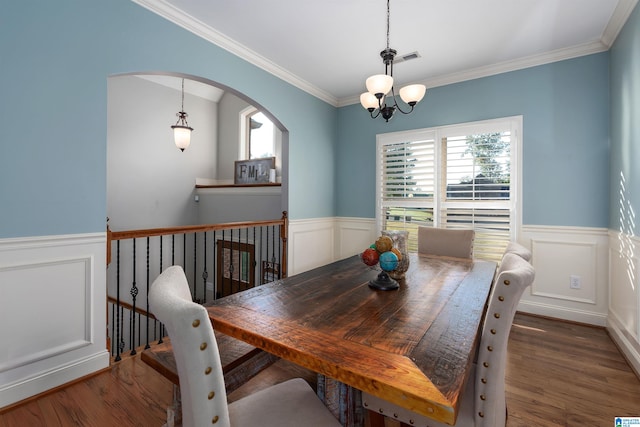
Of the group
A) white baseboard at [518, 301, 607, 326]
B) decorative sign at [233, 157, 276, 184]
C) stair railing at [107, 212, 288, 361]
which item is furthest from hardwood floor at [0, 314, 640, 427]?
decorative sign at [233, 157, 276, 184]

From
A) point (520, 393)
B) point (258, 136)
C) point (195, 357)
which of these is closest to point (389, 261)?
point (195, 357)

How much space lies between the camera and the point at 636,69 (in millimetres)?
2205

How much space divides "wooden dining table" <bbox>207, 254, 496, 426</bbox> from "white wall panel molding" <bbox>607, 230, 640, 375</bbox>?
4.48ft

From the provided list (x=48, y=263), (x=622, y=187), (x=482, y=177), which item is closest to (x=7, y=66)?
(x=48, y=263)

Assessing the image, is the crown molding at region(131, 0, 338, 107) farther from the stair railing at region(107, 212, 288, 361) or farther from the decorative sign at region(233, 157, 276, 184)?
the stair railing at region(107, 212, 288, 361)

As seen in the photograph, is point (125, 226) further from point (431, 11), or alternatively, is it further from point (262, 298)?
point (431, 11)

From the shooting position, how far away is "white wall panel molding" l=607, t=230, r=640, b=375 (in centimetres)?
215

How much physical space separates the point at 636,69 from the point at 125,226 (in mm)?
6368

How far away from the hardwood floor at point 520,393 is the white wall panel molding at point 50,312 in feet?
0.41

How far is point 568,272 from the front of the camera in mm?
3020

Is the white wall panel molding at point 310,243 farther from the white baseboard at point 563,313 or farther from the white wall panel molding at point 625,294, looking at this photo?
the white wall panel molding at point 625,294

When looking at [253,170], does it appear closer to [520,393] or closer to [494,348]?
[520,393]

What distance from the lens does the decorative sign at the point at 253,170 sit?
5312mm

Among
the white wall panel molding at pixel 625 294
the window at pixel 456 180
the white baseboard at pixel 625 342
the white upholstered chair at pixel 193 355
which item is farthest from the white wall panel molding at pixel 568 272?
the white upholstered chair at pixel 193 355
